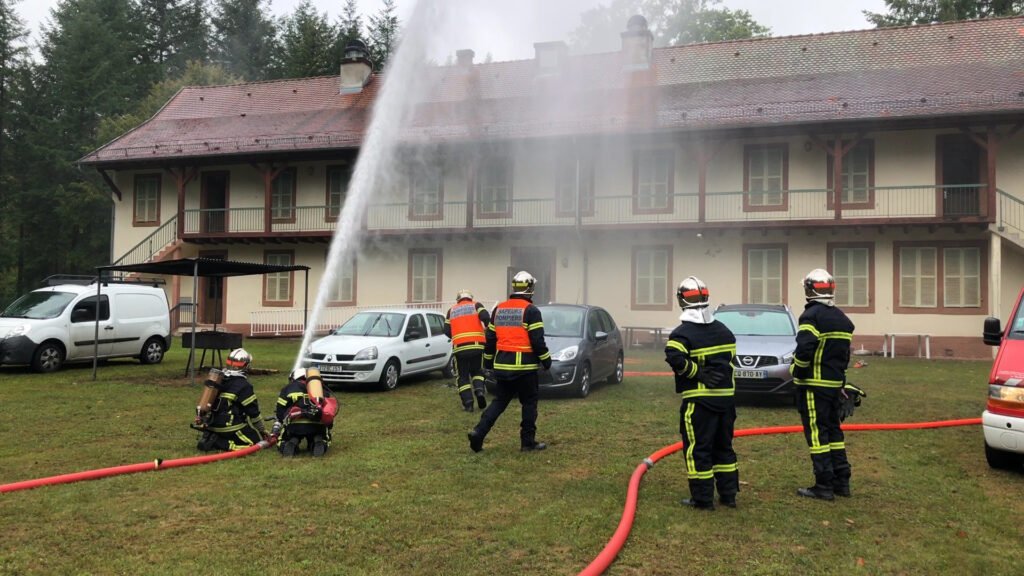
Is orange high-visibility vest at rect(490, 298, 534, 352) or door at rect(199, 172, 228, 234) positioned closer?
orange high-visibility vest at rect(490, 298, 534, 352)

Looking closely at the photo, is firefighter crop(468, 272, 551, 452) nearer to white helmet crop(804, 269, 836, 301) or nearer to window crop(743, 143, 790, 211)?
white helmet crop(804, 269, 836, 301)

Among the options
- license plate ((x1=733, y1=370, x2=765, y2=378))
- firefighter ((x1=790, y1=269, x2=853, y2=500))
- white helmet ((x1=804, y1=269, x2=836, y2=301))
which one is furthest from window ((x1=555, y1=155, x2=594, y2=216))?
firefighter ((x1=790, y1=269, x2=853, y2=500))

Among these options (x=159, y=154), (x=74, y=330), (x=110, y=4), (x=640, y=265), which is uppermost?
(x=110, y=4)

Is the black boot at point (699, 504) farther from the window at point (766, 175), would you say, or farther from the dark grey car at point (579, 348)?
the window at point (766, 175)

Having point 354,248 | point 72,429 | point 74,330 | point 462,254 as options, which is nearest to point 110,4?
point 354,248

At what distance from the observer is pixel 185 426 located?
332 inches

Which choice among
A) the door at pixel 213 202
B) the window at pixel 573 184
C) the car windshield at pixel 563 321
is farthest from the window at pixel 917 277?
the door at pixel 213 202

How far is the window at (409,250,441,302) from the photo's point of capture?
2438 cm

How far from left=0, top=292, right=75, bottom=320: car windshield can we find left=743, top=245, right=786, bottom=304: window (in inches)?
690

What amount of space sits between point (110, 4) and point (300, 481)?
165 feet

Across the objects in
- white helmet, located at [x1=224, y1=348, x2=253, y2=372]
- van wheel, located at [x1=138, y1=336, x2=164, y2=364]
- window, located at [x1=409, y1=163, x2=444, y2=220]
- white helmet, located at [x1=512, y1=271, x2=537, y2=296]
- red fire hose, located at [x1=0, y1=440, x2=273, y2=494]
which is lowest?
red fire hose, located at [x1=0, y1=440, x2=273, y2=494]

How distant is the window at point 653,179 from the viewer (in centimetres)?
2209

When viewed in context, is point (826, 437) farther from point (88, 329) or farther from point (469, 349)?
point (88, 329)

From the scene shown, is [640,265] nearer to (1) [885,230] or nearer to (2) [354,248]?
(1) [885,230]
